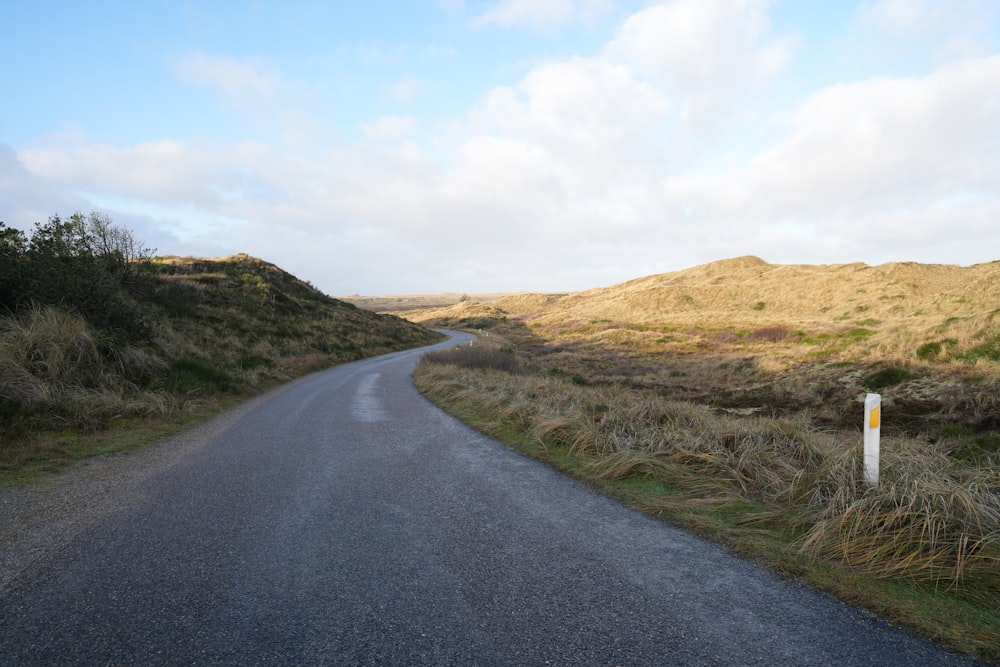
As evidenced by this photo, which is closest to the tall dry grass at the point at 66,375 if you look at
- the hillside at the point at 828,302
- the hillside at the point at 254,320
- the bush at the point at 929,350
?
the hillside at the point at 254,320

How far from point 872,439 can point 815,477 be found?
0.75 m

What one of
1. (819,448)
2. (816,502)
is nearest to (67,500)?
(816,502)

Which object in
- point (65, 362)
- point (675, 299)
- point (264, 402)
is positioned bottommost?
point (264, 402)

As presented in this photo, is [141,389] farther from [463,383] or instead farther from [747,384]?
[747,384]

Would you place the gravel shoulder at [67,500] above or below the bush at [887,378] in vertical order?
below

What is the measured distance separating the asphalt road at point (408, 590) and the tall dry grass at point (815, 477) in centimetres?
98

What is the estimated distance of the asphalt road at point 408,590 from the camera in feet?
9.37

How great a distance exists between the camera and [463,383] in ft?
49.9

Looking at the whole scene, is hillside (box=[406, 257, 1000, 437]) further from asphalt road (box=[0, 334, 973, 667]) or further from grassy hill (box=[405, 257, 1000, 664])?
asphalt road (box=[0, 334, 973, 667])

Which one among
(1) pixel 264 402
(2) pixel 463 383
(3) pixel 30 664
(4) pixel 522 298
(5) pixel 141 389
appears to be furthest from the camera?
(4) pixel 522 298

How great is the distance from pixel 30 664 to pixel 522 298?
380 ft

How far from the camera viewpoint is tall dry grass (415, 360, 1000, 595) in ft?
Result: 12.6

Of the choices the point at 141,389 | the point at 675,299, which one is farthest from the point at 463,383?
the point at 675,299

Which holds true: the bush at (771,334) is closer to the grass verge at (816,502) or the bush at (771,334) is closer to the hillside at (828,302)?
the hillside at (828,302)
